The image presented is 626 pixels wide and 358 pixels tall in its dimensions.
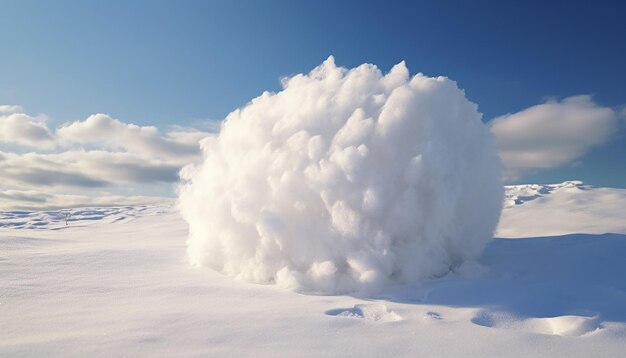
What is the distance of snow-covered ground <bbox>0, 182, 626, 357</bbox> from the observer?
341cm

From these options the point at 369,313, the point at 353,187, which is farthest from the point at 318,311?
the point at 353,187

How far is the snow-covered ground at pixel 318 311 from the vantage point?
3.41 m

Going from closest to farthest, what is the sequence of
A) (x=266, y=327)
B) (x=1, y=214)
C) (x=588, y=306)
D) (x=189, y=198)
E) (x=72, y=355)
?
(x=72, y=355), (x=266, y=327), (x=588, y=306), (x=189, y=198), (x=1, y=214)

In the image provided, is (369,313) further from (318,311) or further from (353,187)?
(353,187)

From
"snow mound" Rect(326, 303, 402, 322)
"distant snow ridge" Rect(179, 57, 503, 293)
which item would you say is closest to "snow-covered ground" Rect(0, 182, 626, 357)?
"snow mound" Rect(326, 303, 402, 322)

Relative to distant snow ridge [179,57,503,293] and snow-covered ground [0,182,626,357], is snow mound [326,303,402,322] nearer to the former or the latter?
snow-covered ground [0,182,626,357]

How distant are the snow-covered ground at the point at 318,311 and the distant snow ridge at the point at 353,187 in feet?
1.48

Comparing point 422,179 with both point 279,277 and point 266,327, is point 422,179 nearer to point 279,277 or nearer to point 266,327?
point 279,277

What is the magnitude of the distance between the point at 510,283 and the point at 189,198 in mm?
6116

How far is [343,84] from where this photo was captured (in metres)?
6.90

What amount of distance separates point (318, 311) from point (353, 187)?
6.87 ft

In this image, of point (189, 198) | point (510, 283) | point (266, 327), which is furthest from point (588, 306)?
point (189, 198)

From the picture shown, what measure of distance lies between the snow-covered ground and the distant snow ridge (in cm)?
45

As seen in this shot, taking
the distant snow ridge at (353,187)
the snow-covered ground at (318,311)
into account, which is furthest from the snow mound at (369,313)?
the distant snow ridge at (353,187)
